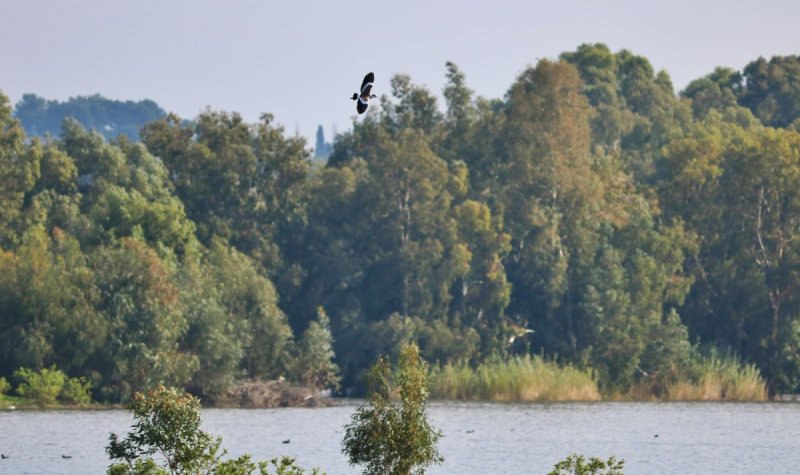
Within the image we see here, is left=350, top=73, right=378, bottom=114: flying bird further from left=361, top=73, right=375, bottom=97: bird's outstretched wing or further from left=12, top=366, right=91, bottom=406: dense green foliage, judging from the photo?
left=12, top=366, right=91, bottom=406: dense green foliage

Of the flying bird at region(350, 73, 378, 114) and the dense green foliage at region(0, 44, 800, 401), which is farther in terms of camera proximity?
the dense green foliage at region(0, 44, 800, 401)

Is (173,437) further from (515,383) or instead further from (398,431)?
(515,383)

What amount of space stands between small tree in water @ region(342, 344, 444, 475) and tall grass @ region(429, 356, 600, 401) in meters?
46.8

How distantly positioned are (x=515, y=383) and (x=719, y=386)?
33.0ft

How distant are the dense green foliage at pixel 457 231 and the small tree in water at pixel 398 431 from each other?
153 ft

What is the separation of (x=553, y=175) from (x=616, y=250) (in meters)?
5.51

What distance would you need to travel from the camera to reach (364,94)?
27.8 meters

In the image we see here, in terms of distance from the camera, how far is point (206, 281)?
257 ft

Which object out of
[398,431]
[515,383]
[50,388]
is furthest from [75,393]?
[398,431]

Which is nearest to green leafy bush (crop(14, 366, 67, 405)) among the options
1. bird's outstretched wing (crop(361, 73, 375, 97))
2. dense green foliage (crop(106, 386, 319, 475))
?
dense green foliage (crop(106, 386, 319, 475))

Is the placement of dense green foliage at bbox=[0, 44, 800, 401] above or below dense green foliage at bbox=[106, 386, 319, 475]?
above

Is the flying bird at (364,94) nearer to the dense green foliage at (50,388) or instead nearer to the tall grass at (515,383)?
the dense green foliage at (50,388)

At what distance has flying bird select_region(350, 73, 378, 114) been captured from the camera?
89.8ft

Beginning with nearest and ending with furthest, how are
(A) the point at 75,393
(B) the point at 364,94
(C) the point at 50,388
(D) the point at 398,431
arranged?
1. (B) the point at 364,94
2. (D) the point at 398,431
3. (C) the point at 50,388
4. (A) the point at 75,393
